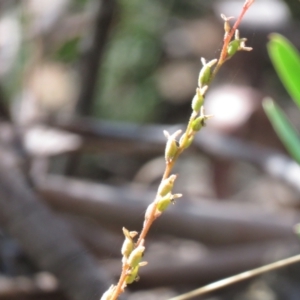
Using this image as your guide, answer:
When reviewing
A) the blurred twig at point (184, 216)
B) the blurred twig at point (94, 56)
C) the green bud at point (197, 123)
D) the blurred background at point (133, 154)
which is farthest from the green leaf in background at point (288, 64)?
the blurred twig at point (94, 56)

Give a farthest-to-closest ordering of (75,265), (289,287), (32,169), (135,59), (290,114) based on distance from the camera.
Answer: (135,59), (290,114), (32,169), (289,287), (75,265)

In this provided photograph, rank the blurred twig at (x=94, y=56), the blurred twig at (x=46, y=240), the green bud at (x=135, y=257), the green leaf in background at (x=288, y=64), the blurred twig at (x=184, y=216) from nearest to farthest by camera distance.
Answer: the green bud at (x=135, y=257) < the green leaf in background at (x=288, y=64) < the blurred twig at (x=46, y=240) < the blurred twig at (x=184, y=216) < the blurred twig at (x=94, y=56)

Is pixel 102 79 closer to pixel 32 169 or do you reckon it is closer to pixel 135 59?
pixel 135 59

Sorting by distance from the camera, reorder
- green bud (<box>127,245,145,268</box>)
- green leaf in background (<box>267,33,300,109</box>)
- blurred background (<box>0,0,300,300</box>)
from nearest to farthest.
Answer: green bud (<box>127,245,145,268</box>) < green leaf in background (<box>267,33,300,109</box>) < blurred background (<box>0,0,300,300</box>)

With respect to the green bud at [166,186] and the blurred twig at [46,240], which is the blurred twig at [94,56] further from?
the green bud at [166,186]

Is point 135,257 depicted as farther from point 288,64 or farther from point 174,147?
point 288,64

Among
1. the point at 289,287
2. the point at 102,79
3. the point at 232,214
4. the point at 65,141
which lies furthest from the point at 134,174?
the point at 289,287

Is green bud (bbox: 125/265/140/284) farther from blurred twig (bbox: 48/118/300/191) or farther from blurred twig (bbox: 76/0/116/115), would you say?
blurred twig (bbox: 76/0/116/115)

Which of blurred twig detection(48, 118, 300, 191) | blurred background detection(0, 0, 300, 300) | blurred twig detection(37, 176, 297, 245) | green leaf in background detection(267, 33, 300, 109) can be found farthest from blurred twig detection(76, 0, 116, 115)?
green leaf in background detection(267, 33, 300, 109)
